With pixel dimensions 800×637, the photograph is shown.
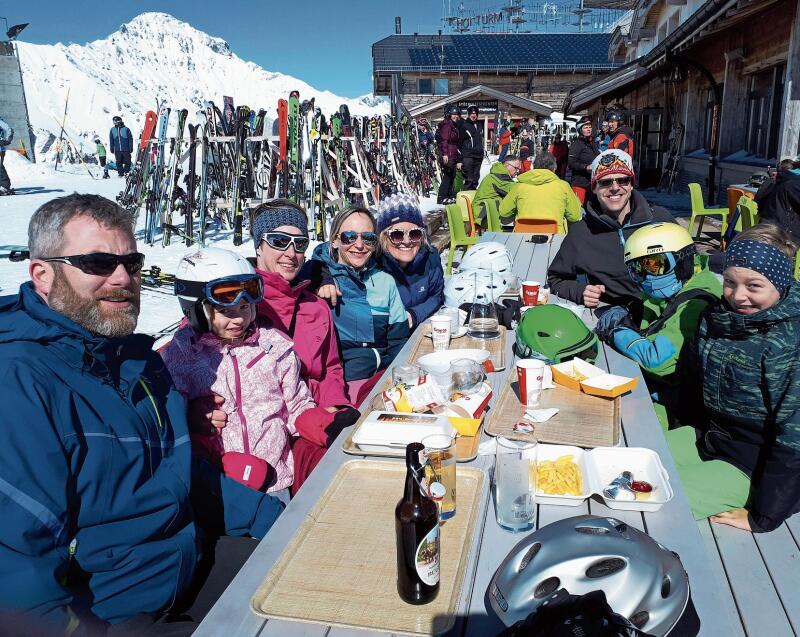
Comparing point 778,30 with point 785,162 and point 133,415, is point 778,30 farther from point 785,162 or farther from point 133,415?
point 133,415

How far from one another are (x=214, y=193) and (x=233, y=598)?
1238cm

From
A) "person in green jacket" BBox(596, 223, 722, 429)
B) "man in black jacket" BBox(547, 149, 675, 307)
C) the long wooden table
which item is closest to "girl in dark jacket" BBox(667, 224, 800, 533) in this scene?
the long wooden table

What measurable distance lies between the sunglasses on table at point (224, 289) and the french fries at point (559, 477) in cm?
129

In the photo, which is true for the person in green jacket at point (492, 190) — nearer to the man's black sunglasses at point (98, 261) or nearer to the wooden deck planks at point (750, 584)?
the wooden deck planks at point (750, 584)

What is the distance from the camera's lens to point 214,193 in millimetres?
12766

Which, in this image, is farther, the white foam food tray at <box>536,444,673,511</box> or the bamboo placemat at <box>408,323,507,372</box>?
the bamboo placemat at <box>408,323,507,372</box>

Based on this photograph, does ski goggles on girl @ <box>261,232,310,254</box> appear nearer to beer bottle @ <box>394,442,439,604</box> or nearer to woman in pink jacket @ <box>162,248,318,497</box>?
woman in pink jacket @ <box>162,248,318,497</box>

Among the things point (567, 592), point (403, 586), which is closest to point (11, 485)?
point (403, 586)

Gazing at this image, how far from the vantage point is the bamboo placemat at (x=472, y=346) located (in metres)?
2.81

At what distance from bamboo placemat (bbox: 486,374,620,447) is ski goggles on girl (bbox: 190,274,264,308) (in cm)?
105

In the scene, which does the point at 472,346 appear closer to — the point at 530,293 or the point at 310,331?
the point at 530,293

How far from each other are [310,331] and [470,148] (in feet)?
39.0

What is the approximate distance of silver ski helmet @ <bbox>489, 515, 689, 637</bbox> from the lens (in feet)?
3.86

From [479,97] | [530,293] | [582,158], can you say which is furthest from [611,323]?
[479,97]
